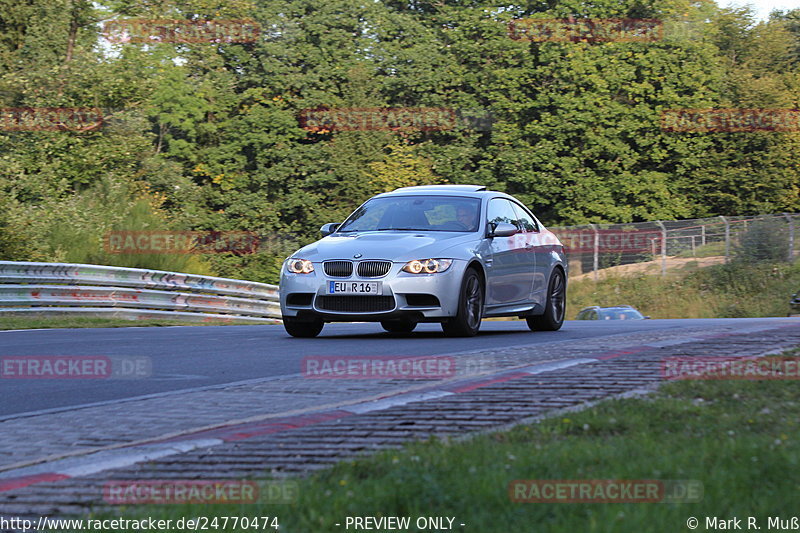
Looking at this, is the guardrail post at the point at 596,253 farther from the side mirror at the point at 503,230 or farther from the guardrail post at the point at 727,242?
the side mirror at the point at 503,230

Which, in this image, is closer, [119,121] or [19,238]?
[19,238]

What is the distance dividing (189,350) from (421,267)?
249 centimetres

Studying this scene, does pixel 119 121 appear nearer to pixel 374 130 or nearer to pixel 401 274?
pixel 374 130

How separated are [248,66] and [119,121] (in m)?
13.2

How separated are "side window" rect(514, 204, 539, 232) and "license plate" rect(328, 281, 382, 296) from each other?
3076mm

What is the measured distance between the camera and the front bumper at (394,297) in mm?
12195

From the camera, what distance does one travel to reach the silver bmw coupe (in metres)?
12.3

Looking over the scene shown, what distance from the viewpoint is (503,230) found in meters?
13.3

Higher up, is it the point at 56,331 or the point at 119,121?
the point at 119,121

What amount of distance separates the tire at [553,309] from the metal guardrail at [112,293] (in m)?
8.92

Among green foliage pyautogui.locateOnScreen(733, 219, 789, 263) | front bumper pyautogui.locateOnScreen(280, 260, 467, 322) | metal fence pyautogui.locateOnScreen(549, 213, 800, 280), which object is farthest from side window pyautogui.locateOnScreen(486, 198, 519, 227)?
green foliage pyautogui.locateOnScreen(733, 219, 789, 263)

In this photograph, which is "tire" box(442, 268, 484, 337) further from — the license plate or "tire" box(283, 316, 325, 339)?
"tire" box(283, 316, 325, 339)

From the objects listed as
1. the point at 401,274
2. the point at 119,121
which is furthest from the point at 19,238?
the point at 119,121

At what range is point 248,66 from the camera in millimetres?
53281
